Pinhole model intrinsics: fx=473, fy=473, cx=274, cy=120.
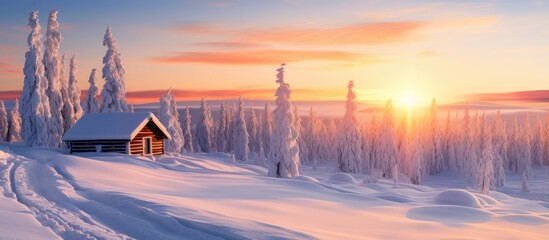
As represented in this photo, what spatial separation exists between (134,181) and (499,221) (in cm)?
1736

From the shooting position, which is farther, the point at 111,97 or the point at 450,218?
the point at 111,97

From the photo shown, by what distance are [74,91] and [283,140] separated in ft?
125

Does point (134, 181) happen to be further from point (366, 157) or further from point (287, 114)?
point (366, 157)

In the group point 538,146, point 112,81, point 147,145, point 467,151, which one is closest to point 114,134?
point 147,145

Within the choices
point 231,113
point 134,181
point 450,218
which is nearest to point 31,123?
point 134,181

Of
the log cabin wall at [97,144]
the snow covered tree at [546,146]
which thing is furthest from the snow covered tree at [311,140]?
the log cabin wall at [97,144]

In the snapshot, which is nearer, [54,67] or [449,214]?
[449,214]

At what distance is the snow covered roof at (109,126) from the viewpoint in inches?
1540

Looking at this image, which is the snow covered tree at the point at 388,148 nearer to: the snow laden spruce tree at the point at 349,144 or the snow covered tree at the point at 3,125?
the snow laden spruce tree at the point at 349,144

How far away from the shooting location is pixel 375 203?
24000mm

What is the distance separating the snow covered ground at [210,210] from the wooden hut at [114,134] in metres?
9.85

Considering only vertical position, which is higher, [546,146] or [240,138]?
[240,138]

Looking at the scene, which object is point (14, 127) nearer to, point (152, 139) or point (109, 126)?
point (152, 139)

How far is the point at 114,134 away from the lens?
39031 millimetres
